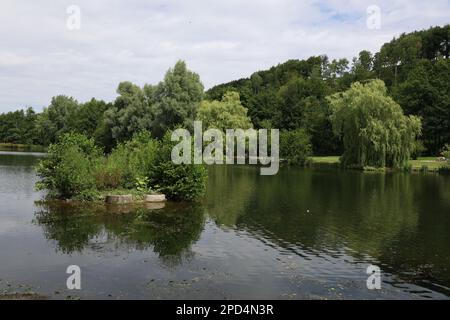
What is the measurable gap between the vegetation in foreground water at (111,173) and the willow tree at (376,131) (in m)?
29.0

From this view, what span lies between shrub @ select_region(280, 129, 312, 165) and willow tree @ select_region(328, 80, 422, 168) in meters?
9.21

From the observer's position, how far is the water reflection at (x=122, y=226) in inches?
557

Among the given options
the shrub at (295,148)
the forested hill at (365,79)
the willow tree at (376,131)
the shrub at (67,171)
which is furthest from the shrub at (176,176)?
the forested hill at (365,79)

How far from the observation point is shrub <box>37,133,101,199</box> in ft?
70.4

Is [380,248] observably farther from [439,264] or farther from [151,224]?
[151,224]

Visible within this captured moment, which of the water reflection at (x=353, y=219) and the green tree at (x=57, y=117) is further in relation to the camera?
the green tree at (x=57, y=117)

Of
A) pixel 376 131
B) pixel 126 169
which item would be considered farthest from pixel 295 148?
pixel 126 169

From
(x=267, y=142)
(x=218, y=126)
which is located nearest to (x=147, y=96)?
(x=218, y=126)

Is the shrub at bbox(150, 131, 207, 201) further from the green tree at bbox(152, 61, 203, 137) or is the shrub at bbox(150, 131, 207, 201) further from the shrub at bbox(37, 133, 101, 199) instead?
the green tree at bbox(152, 61, 203, 137)

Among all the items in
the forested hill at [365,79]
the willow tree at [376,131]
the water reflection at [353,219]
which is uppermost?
the forested hill at [365,79]

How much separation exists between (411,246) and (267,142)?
5093 centimetres

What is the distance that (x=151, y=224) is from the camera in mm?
17312

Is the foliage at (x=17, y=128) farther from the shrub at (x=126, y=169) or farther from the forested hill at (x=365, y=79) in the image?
the shrub at (x=126, y=169)

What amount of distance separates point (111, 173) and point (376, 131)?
32.6 metres
